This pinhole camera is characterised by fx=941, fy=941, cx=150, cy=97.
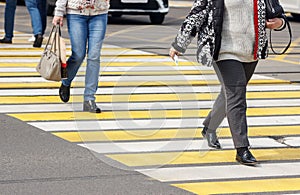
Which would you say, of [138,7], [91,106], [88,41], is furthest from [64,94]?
[138,7]

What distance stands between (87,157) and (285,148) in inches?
72.2

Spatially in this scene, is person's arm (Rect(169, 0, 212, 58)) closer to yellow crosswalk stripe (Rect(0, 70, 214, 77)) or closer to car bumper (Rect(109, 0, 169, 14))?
yellow crosswalk stripe (Rect(0, 70, 214, 77))

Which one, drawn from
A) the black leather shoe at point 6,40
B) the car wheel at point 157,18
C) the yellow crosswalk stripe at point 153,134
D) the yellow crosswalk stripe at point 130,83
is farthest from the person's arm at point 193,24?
the car wheel at point 157,18

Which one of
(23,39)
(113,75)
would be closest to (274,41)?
(23,39)

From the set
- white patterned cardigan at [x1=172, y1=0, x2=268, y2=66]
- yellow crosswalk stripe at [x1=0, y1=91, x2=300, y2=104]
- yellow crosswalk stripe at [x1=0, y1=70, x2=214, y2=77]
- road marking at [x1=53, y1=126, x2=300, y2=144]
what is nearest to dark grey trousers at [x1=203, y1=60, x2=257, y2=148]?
white patterned cardigan at [x1=172, y1=0, x2=268, y2=66]

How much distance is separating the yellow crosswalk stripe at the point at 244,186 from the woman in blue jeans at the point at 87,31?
2.97 metres

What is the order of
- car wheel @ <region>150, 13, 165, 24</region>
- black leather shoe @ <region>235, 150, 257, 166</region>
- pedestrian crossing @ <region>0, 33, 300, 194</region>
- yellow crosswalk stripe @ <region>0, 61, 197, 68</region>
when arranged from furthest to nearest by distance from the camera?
car wheel @ <region>150, 13, 165, 24</region> < yellow crosswalk stripe @ <region>0, 61, 197, 68</region> < black leather shoe @ <region>235, 150, 257, 166</region> < pedestrian crossing @ <region>0, 33, 300, 194</region>

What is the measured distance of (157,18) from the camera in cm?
2034

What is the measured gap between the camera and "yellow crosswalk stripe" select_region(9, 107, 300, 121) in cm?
955

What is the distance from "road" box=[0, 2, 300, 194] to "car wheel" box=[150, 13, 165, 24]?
231 inches

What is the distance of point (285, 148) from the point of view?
8.39m

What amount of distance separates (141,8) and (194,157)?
12.2m

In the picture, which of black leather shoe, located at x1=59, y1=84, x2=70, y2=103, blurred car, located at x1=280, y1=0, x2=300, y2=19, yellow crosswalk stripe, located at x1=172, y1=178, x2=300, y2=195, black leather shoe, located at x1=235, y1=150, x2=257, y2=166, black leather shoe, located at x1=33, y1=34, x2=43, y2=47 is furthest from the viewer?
blurred car, located at x1=280, y1=0, x2=300, y2=19

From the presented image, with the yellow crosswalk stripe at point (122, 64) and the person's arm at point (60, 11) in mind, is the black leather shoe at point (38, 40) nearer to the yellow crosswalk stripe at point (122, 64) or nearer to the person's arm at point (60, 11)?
the yellow crosswalk stripe at point (122, 64)
